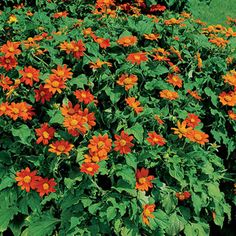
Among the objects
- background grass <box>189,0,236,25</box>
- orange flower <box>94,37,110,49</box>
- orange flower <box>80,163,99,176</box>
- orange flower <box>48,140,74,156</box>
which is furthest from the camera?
background grass <box>189,0,236,25</box>

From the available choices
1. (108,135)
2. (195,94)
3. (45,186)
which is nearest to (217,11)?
(195,94)

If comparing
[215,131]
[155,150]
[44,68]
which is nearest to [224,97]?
[215,131]

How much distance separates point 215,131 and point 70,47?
1.15 meters

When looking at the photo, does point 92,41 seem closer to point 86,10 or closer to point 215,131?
point 215,131

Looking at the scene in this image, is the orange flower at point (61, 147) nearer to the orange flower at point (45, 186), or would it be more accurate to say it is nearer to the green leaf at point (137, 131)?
the orange flower at point (45, 186)

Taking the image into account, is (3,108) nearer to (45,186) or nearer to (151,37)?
(45,186)

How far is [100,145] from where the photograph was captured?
250cm

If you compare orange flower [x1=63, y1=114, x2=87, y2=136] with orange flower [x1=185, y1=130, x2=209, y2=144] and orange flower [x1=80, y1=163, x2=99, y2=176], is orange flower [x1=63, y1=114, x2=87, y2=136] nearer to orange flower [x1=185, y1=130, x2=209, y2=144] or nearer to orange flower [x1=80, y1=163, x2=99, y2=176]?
orange flower [x1=80, y1=163, x2=99, y2=176]

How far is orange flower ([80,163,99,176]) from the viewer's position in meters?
2.39

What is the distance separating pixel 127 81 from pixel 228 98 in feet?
2.56

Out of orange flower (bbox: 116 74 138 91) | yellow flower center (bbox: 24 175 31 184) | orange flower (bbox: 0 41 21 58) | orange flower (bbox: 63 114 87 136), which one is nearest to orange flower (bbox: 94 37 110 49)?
orange flower (bbox: 116 74 138 91)

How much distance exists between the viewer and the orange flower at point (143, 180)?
2582mm

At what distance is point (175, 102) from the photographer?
2.97m

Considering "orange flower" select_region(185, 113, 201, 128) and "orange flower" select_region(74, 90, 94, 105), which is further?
"orange flower" select_region(185, 113, 201, 128)
